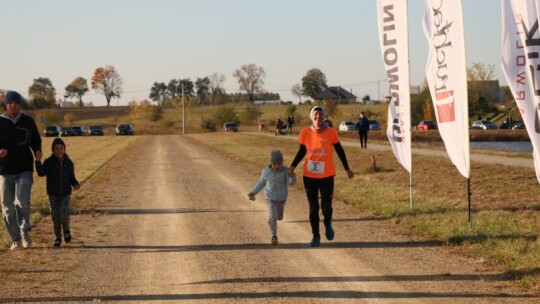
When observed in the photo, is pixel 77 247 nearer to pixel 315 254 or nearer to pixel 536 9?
pixel 315 254

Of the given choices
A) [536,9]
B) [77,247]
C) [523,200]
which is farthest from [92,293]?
[523,200]

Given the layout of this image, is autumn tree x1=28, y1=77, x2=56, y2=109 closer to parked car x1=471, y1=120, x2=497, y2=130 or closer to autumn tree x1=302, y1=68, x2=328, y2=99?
autumn tree x1=302, y1=68, x2=328, y2=99

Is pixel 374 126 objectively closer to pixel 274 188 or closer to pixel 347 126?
pixel 347 126

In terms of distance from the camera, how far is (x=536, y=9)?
26.6 ft

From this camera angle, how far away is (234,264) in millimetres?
8750

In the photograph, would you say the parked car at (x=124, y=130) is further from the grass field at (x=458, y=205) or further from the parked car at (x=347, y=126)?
the grass field at (x=458, y=205)

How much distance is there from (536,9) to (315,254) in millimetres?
3924

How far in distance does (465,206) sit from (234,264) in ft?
20.3

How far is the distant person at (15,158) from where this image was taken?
9.57 metres

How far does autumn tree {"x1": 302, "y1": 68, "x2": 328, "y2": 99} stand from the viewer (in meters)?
165

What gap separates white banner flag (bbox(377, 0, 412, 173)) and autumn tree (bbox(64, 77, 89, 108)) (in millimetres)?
172344

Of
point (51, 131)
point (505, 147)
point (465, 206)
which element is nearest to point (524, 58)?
point (465, 206)

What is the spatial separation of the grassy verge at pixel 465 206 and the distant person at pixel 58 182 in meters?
5.05

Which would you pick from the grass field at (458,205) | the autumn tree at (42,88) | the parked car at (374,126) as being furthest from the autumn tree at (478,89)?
→ the autumn tree at (42,88)
